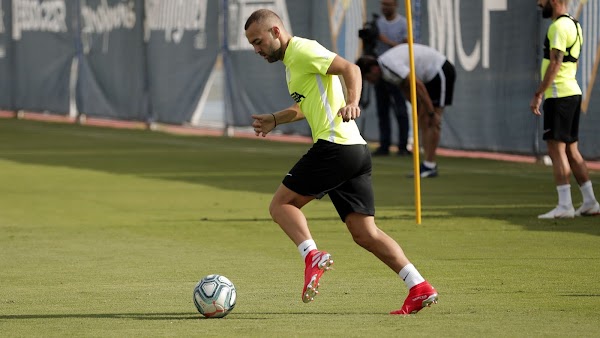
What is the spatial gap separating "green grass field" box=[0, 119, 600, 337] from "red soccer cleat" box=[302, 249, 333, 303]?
164 millimetres

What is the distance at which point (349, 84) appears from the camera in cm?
820

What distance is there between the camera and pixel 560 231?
501 inches

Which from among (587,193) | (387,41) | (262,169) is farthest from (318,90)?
(387,41)

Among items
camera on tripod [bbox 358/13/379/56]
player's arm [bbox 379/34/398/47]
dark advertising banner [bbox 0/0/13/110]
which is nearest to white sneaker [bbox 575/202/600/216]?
player's arm [bbox 379/34/398/47]

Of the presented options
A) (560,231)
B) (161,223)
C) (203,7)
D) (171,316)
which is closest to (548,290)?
(171,316)

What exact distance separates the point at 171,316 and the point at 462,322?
174 cm

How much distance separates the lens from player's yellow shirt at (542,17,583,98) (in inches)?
→ 520

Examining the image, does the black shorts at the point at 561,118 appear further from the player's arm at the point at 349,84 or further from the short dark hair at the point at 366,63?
the player's arm at the point at 349,84

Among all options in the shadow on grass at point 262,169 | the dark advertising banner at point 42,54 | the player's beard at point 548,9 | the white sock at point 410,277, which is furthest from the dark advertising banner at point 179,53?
the white sock at point 410,277

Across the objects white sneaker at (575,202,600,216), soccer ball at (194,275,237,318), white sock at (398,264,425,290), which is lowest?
white sneaker at (575,202,600,216)

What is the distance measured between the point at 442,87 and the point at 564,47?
512cm

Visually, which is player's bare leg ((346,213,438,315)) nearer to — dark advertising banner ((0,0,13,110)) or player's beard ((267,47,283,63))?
player's beard ((267,47,283,63))

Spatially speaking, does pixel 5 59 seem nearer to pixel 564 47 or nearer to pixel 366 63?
pixel 366 63

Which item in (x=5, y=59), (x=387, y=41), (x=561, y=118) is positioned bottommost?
(x=5, y=59)
